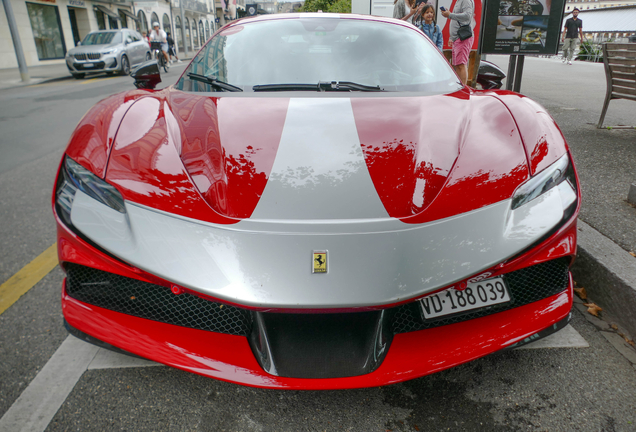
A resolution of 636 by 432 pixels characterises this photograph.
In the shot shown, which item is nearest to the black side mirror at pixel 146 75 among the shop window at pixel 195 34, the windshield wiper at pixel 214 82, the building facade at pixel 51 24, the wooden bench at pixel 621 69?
the windshield wiper at pixel 214 82

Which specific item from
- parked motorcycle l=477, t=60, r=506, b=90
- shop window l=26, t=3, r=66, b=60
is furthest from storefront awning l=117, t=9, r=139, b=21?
parked motorcycle l=477, t=60, r=506, b=90

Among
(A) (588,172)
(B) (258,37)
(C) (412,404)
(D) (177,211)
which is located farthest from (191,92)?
(A) (588,172)

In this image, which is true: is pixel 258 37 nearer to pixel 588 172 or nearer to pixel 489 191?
pixel 489 191

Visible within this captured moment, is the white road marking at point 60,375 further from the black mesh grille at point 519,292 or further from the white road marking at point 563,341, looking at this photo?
the black mesh grille at point 519,292

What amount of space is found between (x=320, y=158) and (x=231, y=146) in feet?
1.07

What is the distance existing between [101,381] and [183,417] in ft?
1.20

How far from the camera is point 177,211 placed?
4.37 feet

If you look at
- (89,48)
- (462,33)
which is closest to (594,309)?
(462,33)

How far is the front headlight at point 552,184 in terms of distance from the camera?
1.42m

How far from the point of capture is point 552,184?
1.49m

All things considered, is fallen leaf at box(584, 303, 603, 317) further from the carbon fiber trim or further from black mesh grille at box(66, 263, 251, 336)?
black mesh grille at box(66, 263, 251, 336)

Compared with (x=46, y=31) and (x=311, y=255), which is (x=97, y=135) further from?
(x=46, y=31)

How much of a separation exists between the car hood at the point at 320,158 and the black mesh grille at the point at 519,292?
28 cm

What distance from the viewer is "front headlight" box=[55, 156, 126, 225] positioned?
1.41m
